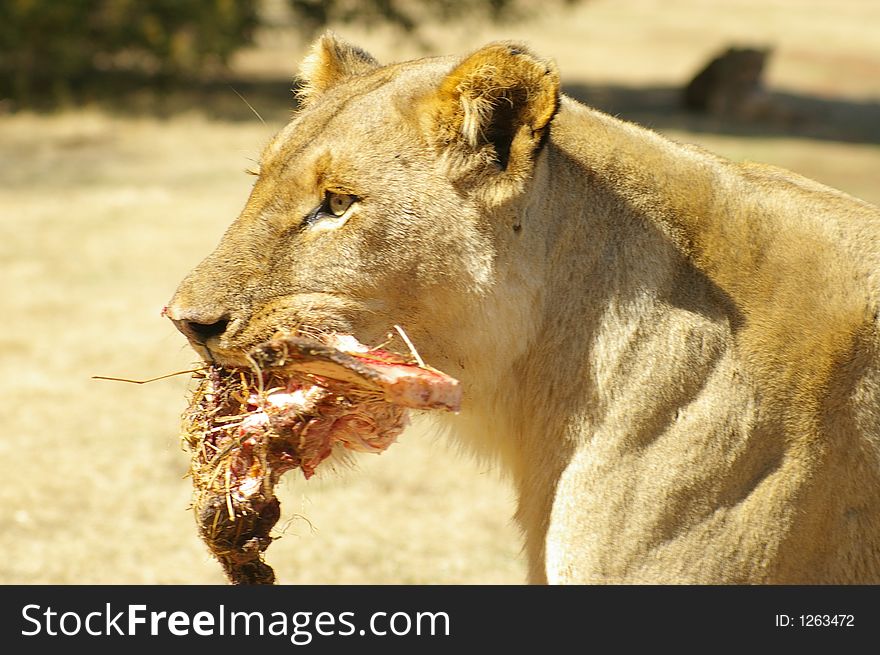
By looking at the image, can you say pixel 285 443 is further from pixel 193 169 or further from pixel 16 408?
pixel 193 169

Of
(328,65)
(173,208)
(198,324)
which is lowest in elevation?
(198,324)

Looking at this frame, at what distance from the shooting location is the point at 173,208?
45.4 ft

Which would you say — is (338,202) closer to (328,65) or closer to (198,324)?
(198,324)

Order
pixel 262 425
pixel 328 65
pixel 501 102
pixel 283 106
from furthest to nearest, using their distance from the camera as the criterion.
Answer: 1. pixel 283 106
2. pixel 328 65
3. pixel 262 425
4. pixel 501 102

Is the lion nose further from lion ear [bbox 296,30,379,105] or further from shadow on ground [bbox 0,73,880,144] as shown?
shadow on ground [bbox 0,73,880,144]

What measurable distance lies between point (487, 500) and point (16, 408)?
3251mm

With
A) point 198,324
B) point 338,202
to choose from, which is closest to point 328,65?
point 338,202

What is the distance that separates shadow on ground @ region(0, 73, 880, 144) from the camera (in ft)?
63.8

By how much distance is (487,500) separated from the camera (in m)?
7.11

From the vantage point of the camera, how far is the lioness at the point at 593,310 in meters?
3.12

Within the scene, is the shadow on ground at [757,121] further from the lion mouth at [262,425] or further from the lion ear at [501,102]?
the lion mouth at [262,425]

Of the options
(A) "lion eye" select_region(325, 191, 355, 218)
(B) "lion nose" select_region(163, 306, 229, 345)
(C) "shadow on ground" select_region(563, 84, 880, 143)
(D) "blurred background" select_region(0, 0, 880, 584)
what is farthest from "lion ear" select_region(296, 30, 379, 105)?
(C) "shadow on ground" select_region(563, 84, 880, 143)

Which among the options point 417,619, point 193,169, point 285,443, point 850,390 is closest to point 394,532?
point 417,619

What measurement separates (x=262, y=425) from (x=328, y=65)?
3.91 ft
